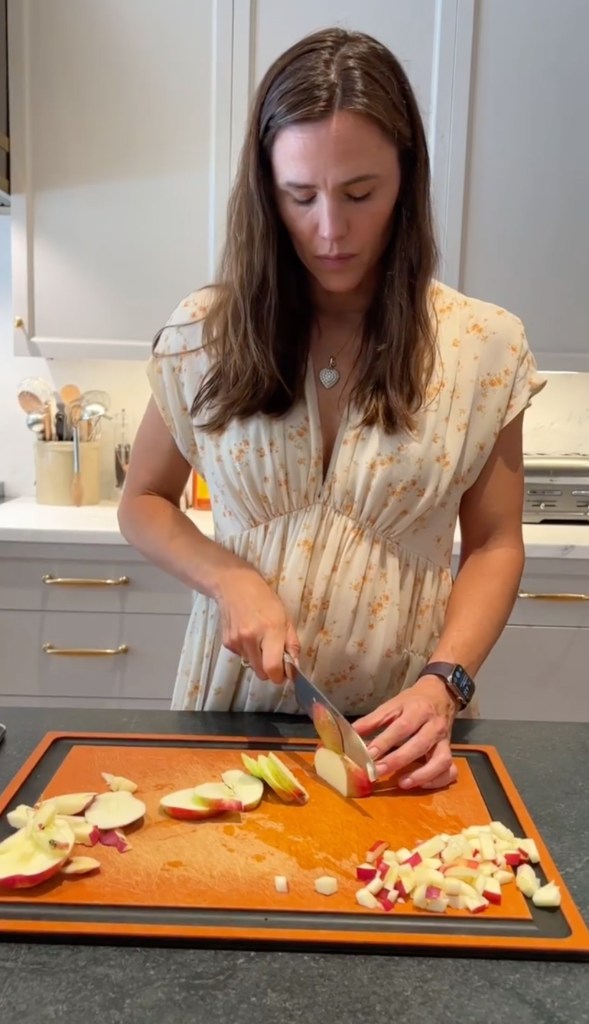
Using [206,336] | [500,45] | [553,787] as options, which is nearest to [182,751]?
[553,787]

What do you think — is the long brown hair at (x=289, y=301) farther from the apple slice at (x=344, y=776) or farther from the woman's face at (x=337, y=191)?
the apple slice at (x=344, y=776)

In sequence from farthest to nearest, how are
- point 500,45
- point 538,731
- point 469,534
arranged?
point 500,45 → point 469,534 → point 538,731

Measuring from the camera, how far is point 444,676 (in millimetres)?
925

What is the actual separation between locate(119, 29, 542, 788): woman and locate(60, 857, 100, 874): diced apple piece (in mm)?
273

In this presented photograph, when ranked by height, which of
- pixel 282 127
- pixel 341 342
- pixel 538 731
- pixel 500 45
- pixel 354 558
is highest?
pixel 500 45

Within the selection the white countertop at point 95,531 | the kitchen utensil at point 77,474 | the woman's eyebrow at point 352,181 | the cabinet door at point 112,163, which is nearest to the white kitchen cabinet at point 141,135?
the cabinet door at point 112,163

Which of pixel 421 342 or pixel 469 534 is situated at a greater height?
pixel 421 342

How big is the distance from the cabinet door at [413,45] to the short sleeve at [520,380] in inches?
44.4

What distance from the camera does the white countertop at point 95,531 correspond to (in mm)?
1937

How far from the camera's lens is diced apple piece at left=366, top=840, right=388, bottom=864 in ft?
2.33

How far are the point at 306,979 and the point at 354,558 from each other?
0.50m

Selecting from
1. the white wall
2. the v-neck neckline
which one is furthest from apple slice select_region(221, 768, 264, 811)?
the white wall

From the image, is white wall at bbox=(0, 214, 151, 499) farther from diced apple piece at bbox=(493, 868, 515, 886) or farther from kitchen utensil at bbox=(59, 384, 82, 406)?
diced apple piece at bbox=(493, 868, 515, 886)

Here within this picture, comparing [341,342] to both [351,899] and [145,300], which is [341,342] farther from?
[145,300]
